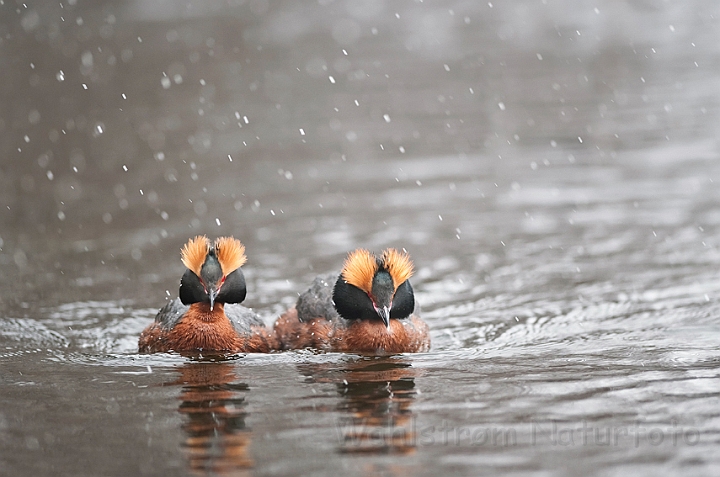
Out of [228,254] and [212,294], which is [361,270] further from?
[212,294]

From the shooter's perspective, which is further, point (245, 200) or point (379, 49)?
point (379, 49)

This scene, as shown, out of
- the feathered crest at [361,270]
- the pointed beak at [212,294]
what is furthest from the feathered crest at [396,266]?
the pointed beak at [212,294]

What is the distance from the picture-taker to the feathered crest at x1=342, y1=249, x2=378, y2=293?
29.9ft

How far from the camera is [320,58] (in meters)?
24.2

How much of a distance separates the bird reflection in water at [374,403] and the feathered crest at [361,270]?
0.69 metres

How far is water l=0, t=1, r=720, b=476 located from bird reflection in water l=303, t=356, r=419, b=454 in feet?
0.11

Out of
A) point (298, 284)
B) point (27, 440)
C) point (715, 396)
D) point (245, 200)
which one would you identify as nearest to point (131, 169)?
point (245, 200)

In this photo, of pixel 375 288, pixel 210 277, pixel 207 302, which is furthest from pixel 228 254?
pixel 375 288

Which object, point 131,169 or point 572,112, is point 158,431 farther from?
point 572,112

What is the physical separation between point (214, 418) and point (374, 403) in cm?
119

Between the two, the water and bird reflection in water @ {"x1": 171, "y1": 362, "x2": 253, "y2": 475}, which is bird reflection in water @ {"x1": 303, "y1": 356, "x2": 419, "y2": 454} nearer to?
the water

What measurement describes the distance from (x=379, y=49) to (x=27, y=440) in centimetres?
1966

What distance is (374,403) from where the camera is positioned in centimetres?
746

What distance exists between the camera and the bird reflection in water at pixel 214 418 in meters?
6.27
